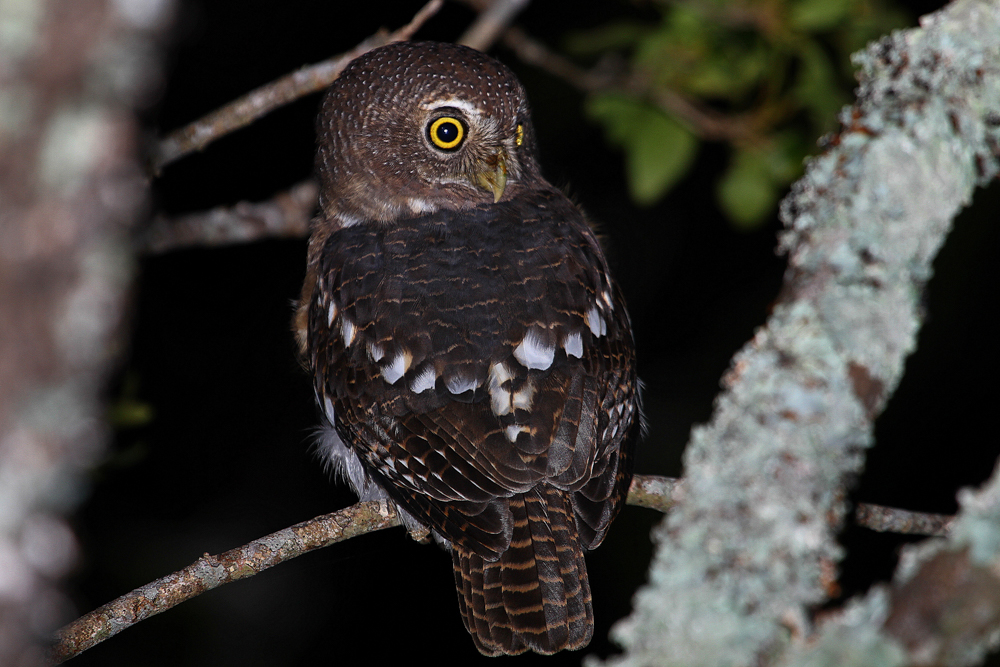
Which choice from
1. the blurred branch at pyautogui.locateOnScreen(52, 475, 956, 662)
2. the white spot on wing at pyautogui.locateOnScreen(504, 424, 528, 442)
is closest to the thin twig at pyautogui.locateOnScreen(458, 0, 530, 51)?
the white spot on wing at pyautogui.locateOnScreen(504, 424, 528, 442)

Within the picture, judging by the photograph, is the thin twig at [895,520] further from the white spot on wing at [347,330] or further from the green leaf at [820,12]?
the green leaf at [820,12]

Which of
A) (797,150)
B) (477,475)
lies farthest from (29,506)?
(797,150)

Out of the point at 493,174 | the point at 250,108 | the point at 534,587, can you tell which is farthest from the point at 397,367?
the point at 250,108

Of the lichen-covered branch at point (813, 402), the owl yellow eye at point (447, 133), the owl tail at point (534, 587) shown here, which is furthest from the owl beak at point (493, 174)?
the lichen-covered branch at point (813, 402)

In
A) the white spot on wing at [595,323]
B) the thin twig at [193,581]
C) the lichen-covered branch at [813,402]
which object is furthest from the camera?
the white spot on wing at [595,323]

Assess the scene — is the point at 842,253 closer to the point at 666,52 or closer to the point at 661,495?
the point at 661,495

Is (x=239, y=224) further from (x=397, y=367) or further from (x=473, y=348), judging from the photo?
(x=473, y=348)
